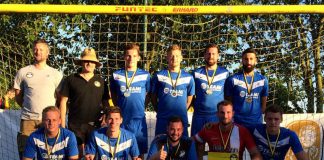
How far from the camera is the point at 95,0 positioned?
1234 cm

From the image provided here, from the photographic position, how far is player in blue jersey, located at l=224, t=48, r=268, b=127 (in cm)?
544

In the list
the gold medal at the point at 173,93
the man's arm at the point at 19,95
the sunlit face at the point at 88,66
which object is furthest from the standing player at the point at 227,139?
the man's arm at the point at 19,95

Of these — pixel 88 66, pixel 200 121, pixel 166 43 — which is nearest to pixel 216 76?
pixel 200 121

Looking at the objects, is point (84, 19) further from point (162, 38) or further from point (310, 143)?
point (310, 143)

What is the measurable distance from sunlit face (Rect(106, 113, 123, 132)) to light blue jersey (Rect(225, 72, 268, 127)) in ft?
4.89

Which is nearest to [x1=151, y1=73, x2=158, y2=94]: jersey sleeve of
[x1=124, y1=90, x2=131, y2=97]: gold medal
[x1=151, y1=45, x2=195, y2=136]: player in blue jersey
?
[x1=151, y1=45, x2=195, y2=136]: player in blue jersey

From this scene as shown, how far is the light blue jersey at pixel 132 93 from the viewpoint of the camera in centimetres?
528

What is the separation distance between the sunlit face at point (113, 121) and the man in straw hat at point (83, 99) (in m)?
0.36

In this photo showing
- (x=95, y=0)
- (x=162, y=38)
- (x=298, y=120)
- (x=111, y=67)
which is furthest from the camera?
(x=95, y=0)

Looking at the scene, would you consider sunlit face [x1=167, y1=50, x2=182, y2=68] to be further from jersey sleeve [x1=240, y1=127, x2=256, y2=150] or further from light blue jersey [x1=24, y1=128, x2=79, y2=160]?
light blue jersey [x1=24, y1=128, x2=79, y2=160]

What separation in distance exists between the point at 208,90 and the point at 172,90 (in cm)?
45

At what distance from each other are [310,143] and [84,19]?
4.54 metres

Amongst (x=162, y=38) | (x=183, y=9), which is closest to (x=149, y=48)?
(x=162, y=38)

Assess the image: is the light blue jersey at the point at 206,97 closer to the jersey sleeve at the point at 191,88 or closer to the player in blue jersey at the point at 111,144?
the jersey sleeve at the point at 191,88
